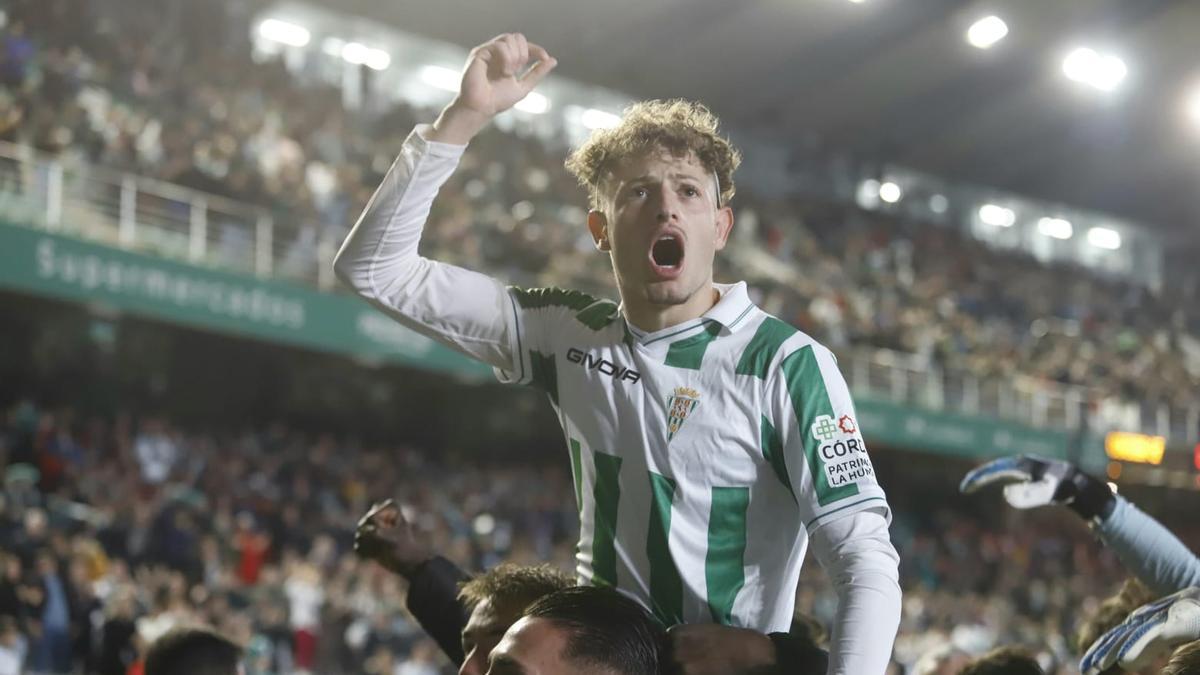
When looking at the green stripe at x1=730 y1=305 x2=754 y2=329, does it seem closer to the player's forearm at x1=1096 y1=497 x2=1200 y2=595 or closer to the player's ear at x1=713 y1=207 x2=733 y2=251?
the player's ear at x1=713 y1=207 x2=733 y2=251

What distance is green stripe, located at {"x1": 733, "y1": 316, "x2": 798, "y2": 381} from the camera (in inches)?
103

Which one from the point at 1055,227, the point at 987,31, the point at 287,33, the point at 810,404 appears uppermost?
the point at 987,31

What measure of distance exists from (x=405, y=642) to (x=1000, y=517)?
13883 millimetres

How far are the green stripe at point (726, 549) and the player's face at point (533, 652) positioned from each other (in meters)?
0.57

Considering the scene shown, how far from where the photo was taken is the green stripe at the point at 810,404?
246cm

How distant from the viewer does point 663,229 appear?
2.67 metres

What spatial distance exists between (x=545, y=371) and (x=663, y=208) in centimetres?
46

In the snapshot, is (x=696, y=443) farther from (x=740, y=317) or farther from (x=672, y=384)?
(x=740, y=317)

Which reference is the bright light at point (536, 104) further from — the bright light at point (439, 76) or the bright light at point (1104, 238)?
the bright light at point (1104, 238)

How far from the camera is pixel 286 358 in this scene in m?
16.2

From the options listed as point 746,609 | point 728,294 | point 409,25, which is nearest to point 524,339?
point 728,294

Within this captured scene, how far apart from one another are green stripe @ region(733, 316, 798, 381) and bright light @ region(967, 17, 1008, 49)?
66.1 ft

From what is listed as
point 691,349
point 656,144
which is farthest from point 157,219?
point 691,349

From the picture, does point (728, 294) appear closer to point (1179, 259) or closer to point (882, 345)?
point (882, 345)
